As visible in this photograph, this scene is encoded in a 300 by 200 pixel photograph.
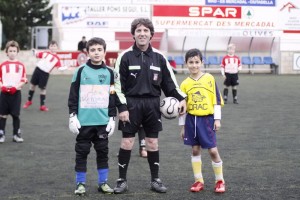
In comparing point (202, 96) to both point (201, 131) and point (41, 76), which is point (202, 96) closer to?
point (201, 131)

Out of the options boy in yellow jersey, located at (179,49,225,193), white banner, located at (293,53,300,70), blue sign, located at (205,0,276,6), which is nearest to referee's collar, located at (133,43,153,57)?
boy in yellow jersey, located at (179,49,225,193)

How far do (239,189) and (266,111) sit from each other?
8.17 m

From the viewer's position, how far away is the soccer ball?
6227 millimetres

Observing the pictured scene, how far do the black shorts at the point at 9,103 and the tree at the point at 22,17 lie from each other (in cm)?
4929

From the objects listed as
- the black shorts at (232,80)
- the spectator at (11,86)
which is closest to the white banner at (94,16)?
the black shorts at (232,80)

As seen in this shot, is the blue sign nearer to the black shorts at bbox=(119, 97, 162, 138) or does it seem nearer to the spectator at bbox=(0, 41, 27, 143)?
the spectator at bbox=(0, 41, 27, 143)

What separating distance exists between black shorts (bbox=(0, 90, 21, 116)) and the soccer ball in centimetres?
412

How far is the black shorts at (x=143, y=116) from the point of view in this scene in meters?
6.24

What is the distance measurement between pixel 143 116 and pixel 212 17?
32938 millimetres

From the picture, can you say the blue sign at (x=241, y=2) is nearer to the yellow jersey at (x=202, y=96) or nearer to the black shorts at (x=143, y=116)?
Result: the yellow jersey at (x=202, y=96)

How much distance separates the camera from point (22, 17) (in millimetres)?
62500

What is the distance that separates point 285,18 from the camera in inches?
1550

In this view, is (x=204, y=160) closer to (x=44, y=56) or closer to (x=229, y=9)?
(x=44, y=56)

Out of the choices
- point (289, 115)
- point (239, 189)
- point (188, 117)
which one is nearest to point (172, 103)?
point (188, 117)
